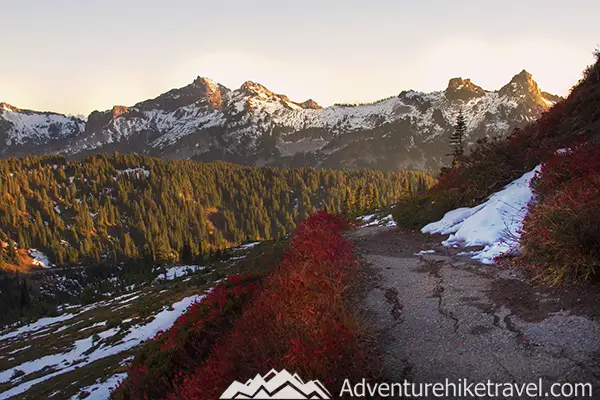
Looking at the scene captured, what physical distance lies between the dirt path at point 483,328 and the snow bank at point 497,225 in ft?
4.66

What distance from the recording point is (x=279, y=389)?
15.2 feet

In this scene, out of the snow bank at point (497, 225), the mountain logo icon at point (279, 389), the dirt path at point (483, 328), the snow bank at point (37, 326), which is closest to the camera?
the mountain logo icon at point (279, 389)

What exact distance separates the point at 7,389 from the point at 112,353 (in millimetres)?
8457

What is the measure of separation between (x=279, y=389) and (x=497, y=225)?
1121 cm

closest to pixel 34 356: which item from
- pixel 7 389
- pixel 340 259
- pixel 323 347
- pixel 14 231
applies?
pixel 7 389

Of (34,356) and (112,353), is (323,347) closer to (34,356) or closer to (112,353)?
(112,353)

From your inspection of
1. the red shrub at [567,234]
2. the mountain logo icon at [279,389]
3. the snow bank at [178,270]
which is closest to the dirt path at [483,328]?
the red shrub at [567,234]

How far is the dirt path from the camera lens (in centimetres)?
510

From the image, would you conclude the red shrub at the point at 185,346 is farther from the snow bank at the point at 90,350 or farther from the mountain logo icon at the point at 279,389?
the snow bank at the point at 90,350

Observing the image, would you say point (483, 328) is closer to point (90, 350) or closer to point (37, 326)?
point (90, 350)

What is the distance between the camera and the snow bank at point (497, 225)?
10984 mm

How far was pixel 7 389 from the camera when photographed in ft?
95.8

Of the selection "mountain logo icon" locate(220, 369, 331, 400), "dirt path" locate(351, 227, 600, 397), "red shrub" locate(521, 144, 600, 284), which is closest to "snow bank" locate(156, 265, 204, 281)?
"dirt path" locate(351, 227, 600, 397)

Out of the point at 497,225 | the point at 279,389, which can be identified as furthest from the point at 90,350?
the point at 279,389
